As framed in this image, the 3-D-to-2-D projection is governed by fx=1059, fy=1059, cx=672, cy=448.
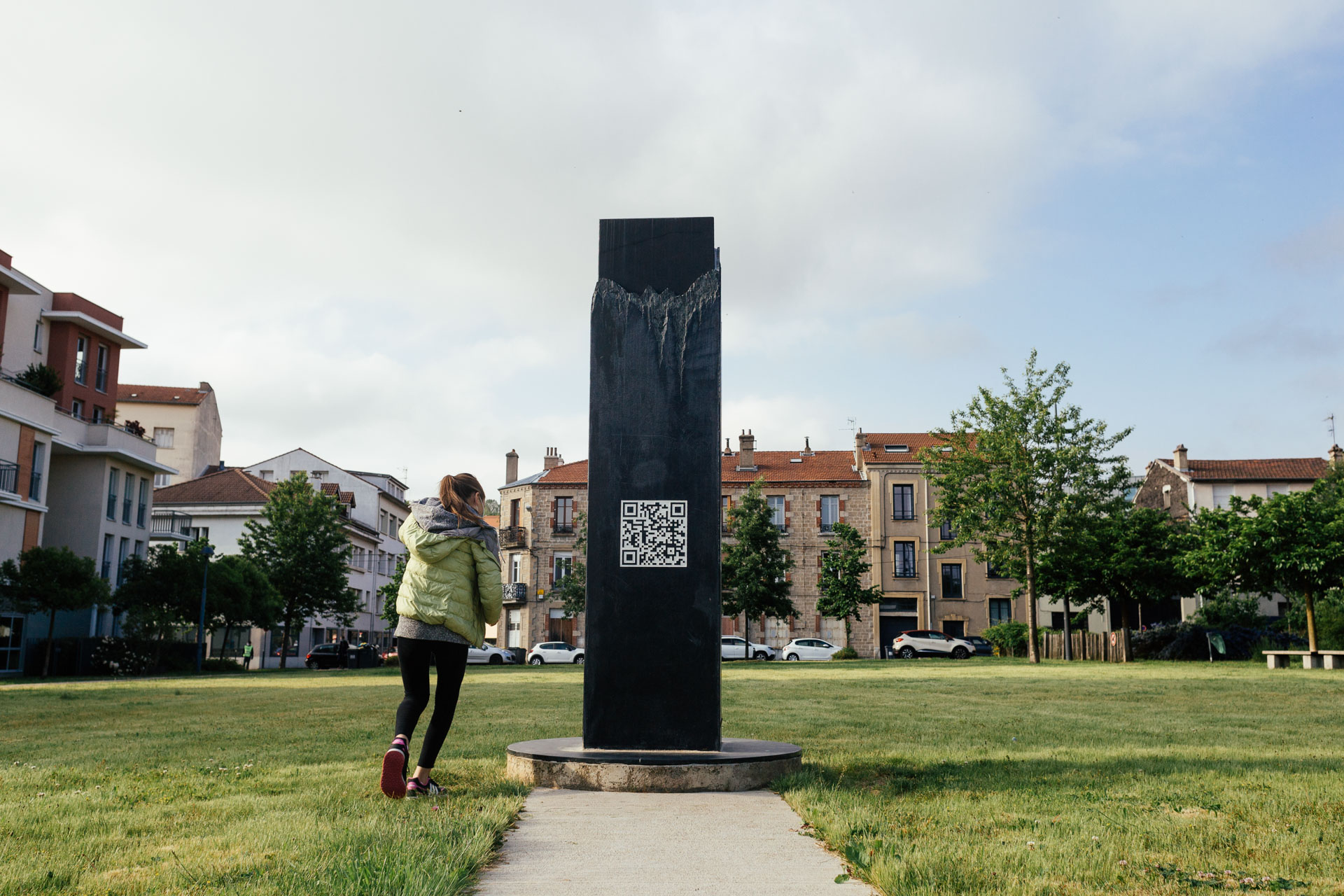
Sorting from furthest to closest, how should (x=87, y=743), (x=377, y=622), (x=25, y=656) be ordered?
(x=377, y=622) → (x=25, y=656) → (x=87, y=743)

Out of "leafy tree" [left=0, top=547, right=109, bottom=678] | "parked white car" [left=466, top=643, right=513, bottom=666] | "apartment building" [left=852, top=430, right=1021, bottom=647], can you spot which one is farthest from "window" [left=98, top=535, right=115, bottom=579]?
"apartment building" [left=852, top=430, right=1021, bottom=647]

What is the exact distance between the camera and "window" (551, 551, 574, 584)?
207 feet

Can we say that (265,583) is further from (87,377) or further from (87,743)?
(87,743)

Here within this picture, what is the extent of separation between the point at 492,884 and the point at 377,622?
77.8 metres

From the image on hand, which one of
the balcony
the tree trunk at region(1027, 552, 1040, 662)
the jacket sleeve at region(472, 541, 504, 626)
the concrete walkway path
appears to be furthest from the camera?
the balcony

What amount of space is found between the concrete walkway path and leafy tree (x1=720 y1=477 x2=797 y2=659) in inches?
1682

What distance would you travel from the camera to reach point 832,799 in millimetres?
5859

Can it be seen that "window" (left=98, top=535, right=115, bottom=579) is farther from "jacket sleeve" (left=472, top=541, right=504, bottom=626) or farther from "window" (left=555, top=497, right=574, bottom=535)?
"jacket sleeve" (left=472, top=541, right=504, bottom=626)

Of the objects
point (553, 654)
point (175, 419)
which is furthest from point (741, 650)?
point (175, 419)

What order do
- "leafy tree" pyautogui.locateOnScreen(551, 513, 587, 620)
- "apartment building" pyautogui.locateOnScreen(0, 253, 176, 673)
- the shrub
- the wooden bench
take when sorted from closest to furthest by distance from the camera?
1. the wooden bench
2. "apartment building" pyautogui.locateOnScreen(0, 253, 176, 673)
3. the shrub
4. "leafy tree" pyautogui.locateOnScreen(551, 513, 587, 620)

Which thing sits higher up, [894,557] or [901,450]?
[901,450]

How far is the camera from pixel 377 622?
78.0 metres

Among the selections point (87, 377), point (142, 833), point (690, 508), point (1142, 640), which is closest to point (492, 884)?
point (142, 833)

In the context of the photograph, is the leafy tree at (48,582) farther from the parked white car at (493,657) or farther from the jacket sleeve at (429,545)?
the jacket sleeve at (429,545)
